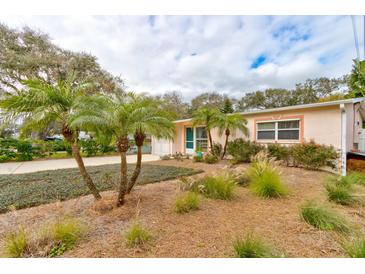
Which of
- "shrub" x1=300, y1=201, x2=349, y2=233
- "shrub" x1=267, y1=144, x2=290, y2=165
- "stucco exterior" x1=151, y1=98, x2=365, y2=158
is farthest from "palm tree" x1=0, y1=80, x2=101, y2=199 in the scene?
"shrub" x1=267, y1=144, x2=290, y2=165

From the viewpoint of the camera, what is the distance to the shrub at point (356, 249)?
2.05 meters

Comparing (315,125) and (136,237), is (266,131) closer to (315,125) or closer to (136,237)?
(315,125)

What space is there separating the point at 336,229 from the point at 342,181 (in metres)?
2.61

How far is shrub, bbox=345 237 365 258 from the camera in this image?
6.71 ft

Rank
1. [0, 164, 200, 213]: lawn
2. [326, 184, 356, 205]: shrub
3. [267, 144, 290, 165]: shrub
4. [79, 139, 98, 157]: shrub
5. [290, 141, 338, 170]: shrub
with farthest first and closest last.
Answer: [79, 139, 98, 157]: shrub, [267, 144, 290, 165]: shrub, [290, 141, 338, 170]: shrub, [0, 164, 200, 213]: lawn, [326, 184, 356, 205]: shrub

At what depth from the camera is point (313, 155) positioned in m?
7.17

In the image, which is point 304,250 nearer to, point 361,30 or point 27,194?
point 361,30

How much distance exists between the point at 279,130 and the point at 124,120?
8.19m

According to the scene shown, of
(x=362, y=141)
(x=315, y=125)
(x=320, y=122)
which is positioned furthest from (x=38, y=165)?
(x=362, y=141)

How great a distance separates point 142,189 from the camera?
5.30 meters

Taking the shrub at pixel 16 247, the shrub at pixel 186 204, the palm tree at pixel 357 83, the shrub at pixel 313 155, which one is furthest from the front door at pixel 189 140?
the palm tree at pixel 357 83

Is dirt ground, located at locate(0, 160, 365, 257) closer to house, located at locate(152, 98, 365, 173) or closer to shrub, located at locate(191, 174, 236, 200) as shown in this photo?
shrub, located at locate(191, 174, 236, 200)

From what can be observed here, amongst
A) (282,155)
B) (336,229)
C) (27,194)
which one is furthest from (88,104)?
(282,155)

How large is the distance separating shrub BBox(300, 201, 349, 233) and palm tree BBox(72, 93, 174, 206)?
3.20 metres
